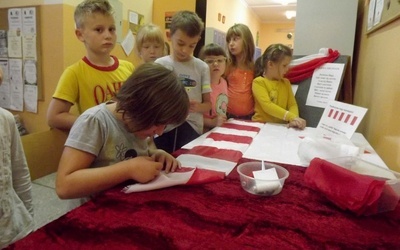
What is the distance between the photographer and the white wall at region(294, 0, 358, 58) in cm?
233

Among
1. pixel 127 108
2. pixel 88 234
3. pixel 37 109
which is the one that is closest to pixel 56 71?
pixel 37 109

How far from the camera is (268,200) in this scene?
2.48 feet

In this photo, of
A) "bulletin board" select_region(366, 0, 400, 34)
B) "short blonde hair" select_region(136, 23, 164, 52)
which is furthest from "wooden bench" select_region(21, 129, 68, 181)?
"bulletin board" select_region(366, 0, 400, 34)

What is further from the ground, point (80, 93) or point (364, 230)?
point (80, 93)

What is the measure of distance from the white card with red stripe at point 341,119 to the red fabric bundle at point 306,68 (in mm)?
662

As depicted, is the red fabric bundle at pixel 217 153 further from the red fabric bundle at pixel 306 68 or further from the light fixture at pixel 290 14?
the light fixture at pixel 290 14

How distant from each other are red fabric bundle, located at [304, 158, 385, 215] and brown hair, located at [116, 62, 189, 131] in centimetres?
40

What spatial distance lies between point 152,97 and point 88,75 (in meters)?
0.62

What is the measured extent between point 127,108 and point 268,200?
1.38ft

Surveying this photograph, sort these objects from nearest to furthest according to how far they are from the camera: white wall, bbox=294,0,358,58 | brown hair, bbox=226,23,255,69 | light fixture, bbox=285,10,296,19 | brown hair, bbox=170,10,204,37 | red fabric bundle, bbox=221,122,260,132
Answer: brown hair, bbox=170,10,204,37, red fabric bundle, bbox=221,122,260,132, brown hair, bbox=226,23,255,69, white wall, bbox=294,0,358,58, light fixture, bbox=285,10,296,19

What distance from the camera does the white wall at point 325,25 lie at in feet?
7.63

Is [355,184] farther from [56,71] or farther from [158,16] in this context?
[158,16]

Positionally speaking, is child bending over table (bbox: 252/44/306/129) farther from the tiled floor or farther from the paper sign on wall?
the tiled floor

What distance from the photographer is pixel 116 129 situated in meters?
0.84
